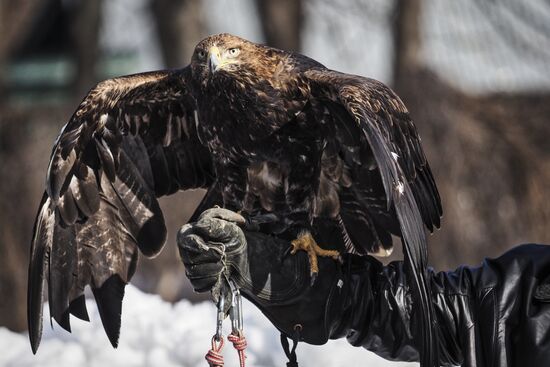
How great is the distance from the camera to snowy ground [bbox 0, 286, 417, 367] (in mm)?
5316

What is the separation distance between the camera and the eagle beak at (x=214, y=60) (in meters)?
5.55

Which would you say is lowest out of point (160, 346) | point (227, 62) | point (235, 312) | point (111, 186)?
point (160, 346)

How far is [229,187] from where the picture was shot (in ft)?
18.6

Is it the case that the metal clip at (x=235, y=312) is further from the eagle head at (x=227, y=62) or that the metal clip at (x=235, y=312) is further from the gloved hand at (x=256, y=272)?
the eagle head at (x=227, y=62)

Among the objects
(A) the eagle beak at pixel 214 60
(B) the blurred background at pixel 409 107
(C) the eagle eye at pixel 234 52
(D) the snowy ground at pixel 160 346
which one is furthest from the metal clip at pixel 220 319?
(B) the blurred background at pixel 409 107

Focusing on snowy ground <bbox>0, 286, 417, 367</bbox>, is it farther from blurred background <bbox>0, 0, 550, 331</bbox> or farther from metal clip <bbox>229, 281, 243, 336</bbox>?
blurred background <bbox>0, 0, 550, 331</bbox>

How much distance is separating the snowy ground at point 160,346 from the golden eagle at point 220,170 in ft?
0.47

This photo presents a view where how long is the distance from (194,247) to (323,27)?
10.8 m

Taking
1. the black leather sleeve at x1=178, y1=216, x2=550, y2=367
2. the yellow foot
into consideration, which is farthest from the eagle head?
the black leather sleeve at x1=178, y1=216, x2=550, y2=367

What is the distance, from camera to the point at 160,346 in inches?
211

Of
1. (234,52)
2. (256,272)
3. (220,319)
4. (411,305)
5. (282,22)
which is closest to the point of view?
(220,319)

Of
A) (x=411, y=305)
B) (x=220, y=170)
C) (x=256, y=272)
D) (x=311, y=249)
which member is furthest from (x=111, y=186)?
(x=411, y=305)

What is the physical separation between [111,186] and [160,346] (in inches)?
31.3

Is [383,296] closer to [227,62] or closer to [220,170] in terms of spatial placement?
[220,170]
